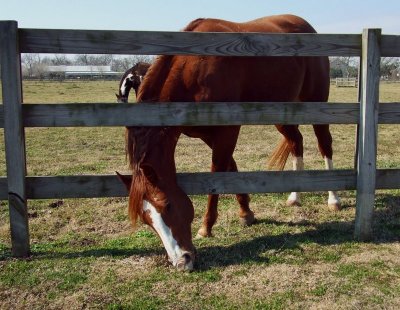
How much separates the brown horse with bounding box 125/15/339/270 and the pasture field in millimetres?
288

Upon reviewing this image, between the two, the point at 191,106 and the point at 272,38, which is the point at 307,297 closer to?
the point at 191,106

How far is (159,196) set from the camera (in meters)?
3.48

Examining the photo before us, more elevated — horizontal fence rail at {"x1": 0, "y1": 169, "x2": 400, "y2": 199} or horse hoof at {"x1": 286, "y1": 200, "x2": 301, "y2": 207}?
horizontal fence rail at {"x1": 0, "y1": 169, "x2": 400, "y2": 199}

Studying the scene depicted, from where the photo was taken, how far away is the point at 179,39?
3.62 meters

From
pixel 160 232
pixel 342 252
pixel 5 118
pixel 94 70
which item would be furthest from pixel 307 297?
pixel 94 70

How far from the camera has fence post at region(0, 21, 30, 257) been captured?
3.45 metres

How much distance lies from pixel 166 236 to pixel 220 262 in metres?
0.56

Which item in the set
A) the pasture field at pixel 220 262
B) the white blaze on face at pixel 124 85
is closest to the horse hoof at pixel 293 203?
the pasture field at pixel 220 262

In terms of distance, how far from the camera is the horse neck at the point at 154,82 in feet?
12.7

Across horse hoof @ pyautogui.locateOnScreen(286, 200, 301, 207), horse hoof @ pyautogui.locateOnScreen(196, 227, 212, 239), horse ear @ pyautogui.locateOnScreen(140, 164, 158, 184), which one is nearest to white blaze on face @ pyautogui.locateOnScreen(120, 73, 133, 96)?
horse hoof @ pyautogui.locateOnScreen(286, 200, 301, 207)

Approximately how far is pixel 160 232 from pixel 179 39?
1.65 meters

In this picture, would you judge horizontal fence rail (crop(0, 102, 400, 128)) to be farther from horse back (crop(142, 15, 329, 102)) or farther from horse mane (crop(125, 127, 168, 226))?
horse back (crop(142, 15, 329, 102))

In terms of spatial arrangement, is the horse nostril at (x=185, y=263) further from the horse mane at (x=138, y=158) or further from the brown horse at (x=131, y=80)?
the brown horse at (x=131, y=80)

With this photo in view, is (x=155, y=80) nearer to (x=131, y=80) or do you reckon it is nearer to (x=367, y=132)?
(x=367, y=132)
